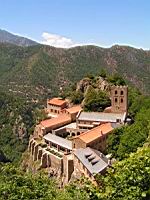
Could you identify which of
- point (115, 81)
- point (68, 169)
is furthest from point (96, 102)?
point (68, 169)

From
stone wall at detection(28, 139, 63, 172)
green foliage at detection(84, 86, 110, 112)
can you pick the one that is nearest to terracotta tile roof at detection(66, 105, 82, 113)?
green foliage at detection(84, 86, 110, 112)

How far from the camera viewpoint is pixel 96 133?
6094cm

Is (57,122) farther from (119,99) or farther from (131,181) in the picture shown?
(131,181)

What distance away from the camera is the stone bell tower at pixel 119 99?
71.6 metres

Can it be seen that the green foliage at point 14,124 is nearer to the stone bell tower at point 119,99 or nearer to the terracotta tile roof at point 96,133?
the stone bell tower at point 119,99

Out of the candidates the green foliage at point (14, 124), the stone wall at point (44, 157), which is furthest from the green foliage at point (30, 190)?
the green foliage at point (14, 124)

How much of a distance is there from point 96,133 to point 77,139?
422 centimetres

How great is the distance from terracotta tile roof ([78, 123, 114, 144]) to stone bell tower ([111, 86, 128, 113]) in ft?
24.0

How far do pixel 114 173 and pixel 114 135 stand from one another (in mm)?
41191

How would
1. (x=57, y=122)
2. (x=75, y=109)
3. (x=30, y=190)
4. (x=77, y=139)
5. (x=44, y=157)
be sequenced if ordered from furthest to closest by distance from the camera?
(x=75, y=109), (x=57, y=122), (x=44, y=157), (x=77, y=139), (x=30, y=190)

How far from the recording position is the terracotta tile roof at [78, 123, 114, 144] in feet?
192

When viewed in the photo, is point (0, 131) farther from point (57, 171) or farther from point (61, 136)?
point (57, 171)

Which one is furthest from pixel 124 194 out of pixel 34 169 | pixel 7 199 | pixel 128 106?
pixel 128 106

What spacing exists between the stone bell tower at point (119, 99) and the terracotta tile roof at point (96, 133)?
733 cm
